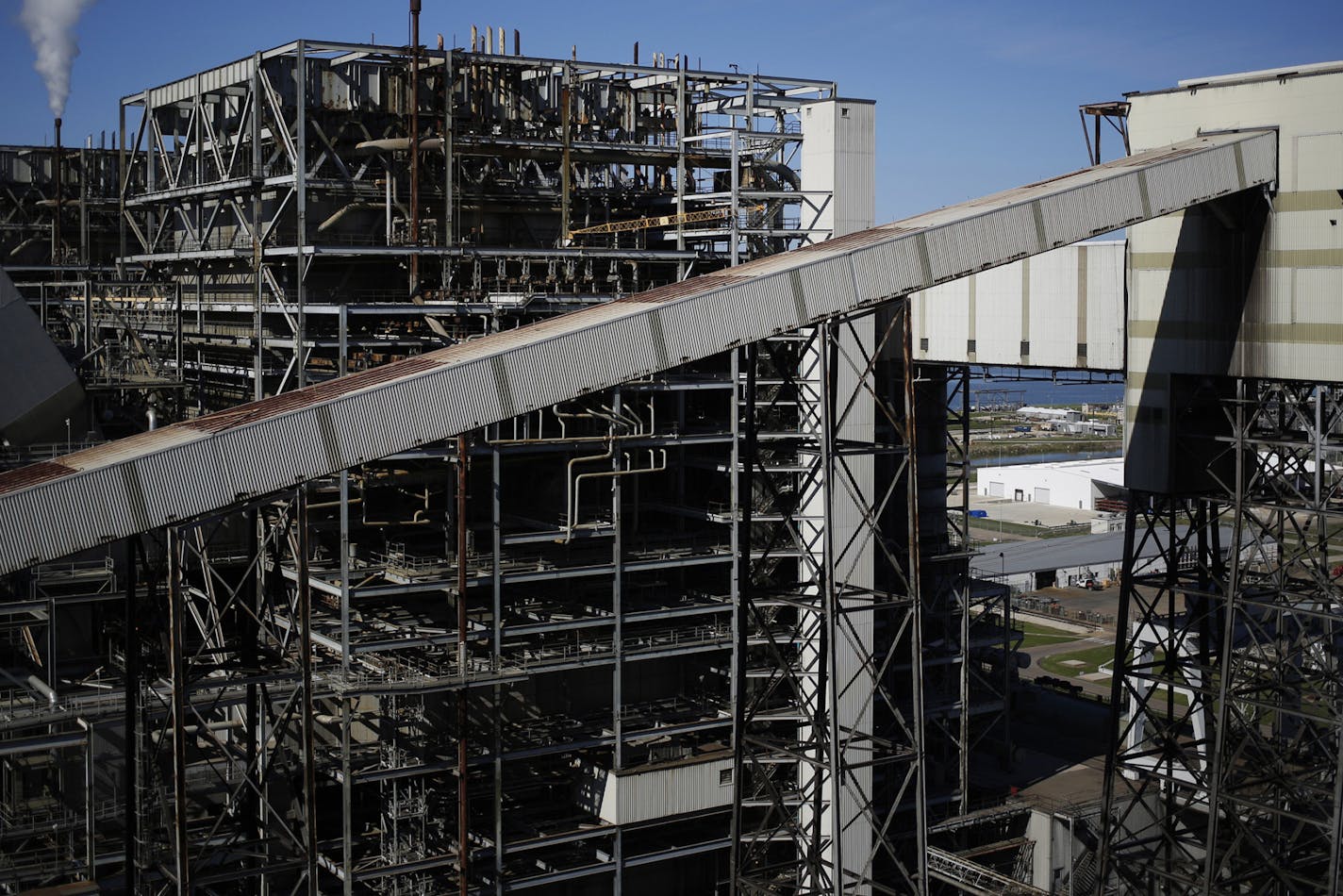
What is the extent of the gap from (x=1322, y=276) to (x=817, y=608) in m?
9.46

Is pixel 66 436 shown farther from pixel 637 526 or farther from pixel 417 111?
pixel 637 526

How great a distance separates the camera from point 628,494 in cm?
3247

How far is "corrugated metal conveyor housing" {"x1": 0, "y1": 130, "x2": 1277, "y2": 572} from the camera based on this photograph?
55.1 feet

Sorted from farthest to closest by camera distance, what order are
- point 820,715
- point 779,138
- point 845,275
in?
point 779,138 → point 820,715 → point 845,275

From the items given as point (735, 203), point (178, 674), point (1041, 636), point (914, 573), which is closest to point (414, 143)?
point (735, 203)

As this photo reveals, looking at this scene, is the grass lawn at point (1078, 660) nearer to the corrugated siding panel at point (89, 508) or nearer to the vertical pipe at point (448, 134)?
the vertical pipe at point (448, 134)

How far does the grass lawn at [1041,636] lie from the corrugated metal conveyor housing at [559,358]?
3586cm

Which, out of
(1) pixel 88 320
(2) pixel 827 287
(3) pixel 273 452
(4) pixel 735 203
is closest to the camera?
(3) pixel 273 452

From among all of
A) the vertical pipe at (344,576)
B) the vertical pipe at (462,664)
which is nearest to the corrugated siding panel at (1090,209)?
the vertical pipe at (462,664)

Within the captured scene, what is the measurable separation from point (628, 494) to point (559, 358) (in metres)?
13.4

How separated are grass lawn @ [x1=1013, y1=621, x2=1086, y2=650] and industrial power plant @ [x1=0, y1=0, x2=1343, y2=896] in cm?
1753

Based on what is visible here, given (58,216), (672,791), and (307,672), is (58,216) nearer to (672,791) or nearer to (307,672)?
(672,791)

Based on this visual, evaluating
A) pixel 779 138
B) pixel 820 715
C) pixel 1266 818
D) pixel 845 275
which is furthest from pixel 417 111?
pixel 1266 818

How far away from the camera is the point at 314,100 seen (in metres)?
31.4
